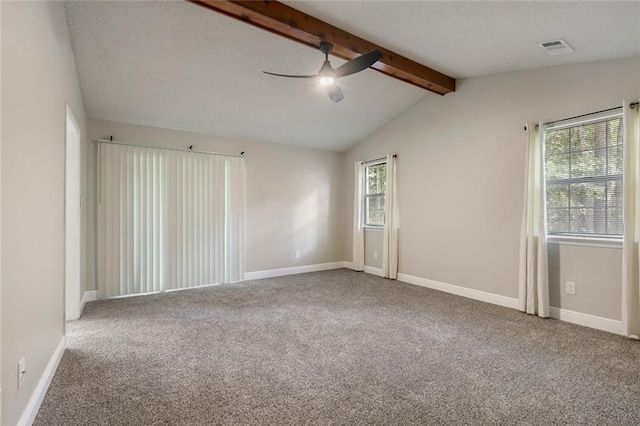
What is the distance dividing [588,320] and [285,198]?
4379 mm

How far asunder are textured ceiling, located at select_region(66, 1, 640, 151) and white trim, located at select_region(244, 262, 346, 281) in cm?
239

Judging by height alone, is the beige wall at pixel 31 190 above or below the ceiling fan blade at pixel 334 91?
below

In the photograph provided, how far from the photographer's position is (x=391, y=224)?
542cm

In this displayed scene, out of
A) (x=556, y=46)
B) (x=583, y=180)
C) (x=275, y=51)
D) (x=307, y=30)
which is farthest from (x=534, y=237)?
(x=275, y=51)

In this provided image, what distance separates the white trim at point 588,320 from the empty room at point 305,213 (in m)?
0.02

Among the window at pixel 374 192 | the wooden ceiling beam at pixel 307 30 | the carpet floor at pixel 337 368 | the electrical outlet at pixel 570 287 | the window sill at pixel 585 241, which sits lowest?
the carpet floor at pixel 337 368

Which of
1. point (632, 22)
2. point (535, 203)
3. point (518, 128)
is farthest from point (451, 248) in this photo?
point (632, 22)

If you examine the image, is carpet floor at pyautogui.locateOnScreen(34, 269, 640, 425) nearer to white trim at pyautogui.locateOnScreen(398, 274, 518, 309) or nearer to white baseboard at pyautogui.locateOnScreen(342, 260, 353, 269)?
white trim at pyautogui.locateOnScreen(398, 274, 518, 309)

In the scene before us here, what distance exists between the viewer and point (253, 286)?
500 cm

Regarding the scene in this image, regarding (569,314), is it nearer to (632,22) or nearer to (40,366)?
(632,22)

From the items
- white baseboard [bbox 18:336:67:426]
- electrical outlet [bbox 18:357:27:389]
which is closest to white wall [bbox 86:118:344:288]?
white baseboard [bbox 18:336:67:426]

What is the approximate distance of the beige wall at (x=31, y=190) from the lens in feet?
4.86

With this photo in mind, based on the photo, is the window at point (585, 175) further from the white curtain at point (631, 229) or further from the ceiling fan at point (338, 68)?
the ceiling fan at point (338, 68)

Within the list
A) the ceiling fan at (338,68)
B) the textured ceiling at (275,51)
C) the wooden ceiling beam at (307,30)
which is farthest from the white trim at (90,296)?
the wooden ceiling beam at (307,30)
